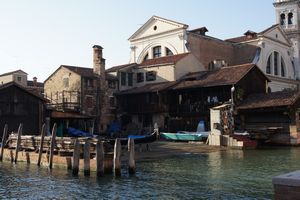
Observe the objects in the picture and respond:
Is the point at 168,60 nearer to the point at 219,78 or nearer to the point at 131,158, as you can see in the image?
the point at 219,78

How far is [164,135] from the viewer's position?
3475 centimetres

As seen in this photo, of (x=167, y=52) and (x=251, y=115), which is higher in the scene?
(x=167, y=52)

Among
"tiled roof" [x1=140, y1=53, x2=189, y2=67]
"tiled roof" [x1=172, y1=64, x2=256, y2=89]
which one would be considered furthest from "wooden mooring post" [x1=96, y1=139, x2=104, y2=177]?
"tiled roof" [x1=140, y1=53, x2=189, y2=67]

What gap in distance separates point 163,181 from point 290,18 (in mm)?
50460

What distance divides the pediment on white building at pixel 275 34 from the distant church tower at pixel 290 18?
5.00 meters

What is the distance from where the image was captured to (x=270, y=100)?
109 feet

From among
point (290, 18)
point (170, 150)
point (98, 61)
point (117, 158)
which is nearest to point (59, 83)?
point (98, 61)

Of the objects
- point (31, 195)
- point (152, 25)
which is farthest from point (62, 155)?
point (152, 25)

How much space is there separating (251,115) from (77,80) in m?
16.7

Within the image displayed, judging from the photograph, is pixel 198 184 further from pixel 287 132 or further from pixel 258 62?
pixel 258 62

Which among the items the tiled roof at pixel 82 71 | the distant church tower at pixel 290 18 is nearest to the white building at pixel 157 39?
the tiled roof at pixel 82 71

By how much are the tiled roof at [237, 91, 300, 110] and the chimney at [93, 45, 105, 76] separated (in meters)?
14.1

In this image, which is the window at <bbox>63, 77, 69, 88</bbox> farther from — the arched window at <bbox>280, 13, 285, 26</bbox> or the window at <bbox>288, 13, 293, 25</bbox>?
the window at <bbox>288, 13, 293, 25</bbox>

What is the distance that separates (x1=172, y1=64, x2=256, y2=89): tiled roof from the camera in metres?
35.3
